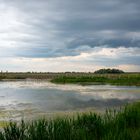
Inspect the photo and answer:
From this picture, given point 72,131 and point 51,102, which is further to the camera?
point 51,102

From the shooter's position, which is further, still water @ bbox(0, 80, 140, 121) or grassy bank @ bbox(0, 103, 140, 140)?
still water @ bbox(0, 80, 140, 121)

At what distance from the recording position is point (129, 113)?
12.5 metres

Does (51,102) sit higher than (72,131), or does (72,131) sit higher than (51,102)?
(72,131)

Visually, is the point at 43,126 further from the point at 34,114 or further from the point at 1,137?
the point at 34,114

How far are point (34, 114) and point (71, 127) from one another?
23.9 ft

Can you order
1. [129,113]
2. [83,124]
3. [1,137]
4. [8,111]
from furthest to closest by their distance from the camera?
[8,111], [129,113], [83,124], [1,137]

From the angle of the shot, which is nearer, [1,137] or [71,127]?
[1,137]

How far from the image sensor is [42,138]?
9398mm

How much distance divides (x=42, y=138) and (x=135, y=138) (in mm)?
2525

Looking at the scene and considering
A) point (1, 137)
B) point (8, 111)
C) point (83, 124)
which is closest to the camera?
point (1, 137)

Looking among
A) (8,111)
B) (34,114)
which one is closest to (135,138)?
(34,114)

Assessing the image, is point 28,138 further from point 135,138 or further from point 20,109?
point 20,109

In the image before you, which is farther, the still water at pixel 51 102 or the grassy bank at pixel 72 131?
the still water at pixel 51 102

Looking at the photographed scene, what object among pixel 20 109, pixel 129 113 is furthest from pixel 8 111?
pixel 129 113
